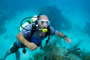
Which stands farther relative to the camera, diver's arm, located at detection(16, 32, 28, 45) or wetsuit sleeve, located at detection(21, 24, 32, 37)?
wetsuit sleeve, located at detection(21, 24, 32, 37)

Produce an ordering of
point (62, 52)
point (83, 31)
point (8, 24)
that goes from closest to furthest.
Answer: point (62, 52)
point (8, 24)
point (83, 31)

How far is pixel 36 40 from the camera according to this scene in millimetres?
4004

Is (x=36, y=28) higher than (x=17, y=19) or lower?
lower

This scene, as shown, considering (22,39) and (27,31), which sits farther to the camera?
(27,31)

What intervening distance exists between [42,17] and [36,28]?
1.31ft

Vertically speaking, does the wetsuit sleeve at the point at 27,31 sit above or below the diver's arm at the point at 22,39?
above

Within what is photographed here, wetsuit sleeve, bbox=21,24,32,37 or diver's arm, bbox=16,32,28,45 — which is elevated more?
wetsuit sleeve, bbox=21,24,32,37

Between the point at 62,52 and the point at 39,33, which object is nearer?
the point at 39,33

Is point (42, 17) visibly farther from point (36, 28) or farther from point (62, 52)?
point (62, 52)

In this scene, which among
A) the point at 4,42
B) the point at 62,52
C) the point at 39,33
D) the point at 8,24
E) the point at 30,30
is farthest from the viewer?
the point at 8,24

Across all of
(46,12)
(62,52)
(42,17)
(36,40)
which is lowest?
(62,52)

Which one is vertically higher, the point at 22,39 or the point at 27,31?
the point at 27,31

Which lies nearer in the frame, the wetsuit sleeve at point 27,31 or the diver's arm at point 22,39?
the diver's arm at point 22,39

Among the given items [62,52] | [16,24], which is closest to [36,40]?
Answer: [62,52]
